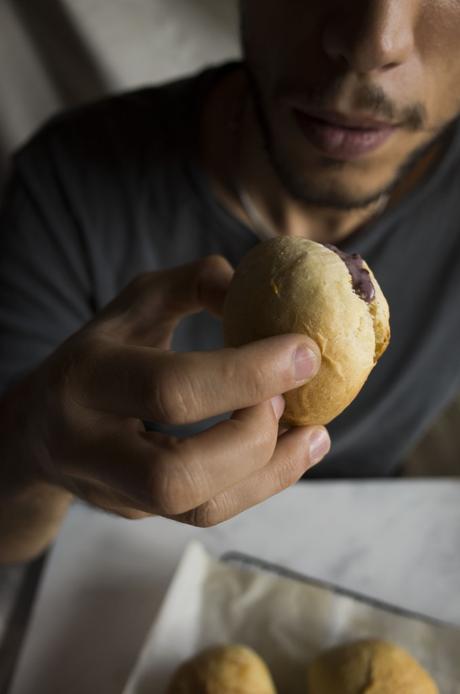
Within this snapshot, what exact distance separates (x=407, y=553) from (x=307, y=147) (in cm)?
56

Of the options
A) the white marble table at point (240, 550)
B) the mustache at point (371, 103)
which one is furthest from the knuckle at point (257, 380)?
the white marble table at point (240, 550)

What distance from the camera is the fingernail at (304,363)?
51cm

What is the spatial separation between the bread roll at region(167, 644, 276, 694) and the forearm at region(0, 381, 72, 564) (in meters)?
0.24

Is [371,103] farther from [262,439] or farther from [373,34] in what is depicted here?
[262,439]

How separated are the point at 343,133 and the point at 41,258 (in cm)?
51

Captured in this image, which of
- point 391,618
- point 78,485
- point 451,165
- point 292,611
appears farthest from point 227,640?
point 451,165

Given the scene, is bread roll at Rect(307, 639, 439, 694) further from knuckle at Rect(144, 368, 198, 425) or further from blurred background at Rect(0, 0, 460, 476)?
blurred background at Rect(0, 0, 460, 476)

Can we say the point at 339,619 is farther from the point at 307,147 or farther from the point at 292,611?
the point at 307,147

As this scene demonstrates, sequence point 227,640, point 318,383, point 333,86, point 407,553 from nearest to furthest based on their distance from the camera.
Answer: point 318,383, point 333,86, point 227,640, point 407,553

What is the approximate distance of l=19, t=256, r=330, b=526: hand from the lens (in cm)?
50

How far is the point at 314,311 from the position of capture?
56 centimetres

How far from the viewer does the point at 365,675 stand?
0.77 metres

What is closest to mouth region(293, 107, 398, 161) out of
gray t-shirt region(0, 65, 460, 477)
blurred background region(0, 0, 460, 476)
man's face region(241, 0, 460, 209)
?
man's face region(241, 0, 460, 209)

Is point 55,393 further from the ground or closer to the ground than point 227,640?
further from the ground
